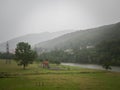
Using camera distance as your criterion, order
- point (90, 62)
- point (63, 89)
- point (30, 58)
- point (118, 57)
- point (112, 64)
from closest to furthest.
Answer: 1. point (63, 89)
2. point (30, 58)
3. point (112, 64)
4. point (118, 57)
5. point (90, 62)

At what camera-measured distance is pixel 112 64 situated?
15375 centimetres

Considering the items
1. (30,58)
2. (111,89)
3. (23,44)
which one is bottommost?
(111,89)

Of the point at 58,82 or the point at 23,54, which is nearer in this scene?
the point at 58,82

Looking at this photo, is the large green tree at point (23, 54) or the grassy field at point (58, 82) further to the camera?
the large green tree at point (23, 54)

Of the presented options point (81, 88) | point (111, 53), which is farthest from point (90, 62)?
point (81, 88)

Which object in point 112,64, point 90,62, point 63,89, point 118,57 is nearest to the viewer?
point 63,89

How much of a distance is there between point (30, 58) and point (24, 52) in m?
5.42

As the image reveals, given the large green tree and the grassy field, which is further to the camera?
the large green tree

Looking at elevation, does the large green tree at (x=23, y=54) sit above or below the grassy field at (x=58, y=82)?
above

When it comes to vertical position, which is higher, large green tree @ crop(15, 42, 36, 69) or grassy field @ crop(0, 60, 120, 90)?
large green tree @ crop(15, 42, 36, 69)

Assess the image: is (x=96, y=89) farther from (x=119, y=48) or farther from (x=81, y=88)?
(x=119, y=48)

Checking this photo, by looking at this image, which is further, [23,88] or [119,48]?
[119,48]

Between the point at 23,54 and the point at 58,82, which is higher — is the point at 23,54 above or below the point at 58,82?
above

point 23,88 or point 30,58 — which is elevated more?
point 30,58
